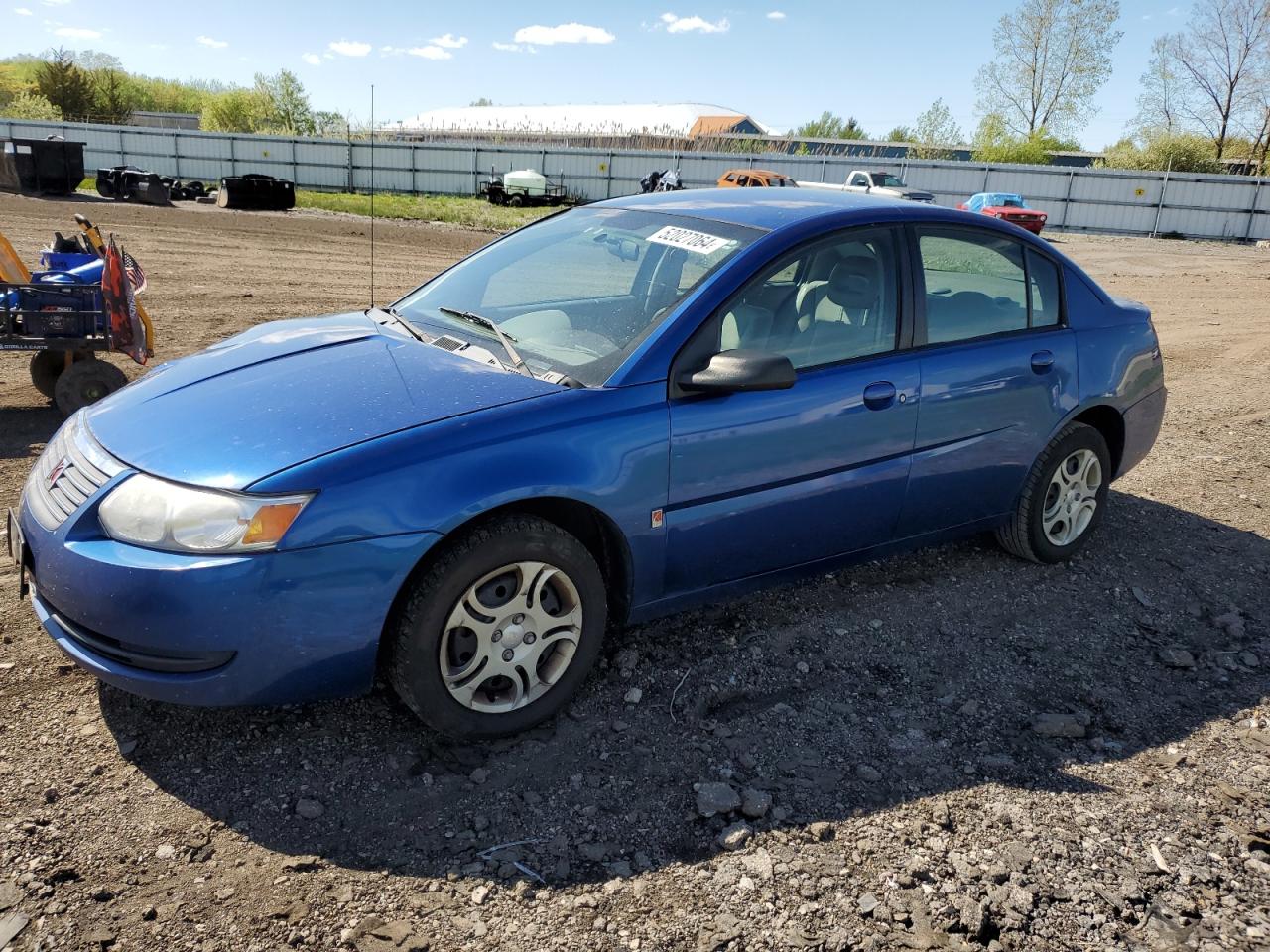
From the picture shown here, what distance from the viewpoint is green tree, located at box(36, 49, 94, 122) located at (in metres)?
65.9

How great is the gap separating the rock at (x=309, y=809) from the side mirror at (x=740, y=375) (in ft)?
5.76

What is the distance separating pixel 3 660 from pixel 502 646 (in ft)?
6.20

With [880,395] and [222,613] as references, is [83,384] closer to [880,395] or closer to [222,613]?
[222,613]

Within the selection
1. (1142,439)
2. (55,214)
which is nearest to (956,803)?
(1142,439)

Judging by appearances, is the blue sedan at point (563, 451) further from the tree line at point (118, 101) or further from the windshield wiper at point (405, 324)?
the tree line at point (118, 101)

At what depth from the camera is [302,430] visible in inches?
116

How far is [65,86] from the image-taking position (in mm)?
66375

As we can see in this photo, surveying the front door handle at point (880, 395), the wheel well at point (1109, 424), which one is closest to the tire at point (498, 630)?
the front door handle at point (880, 395)

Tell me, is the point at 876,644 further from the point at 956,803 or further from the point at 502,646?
the point at 502,646

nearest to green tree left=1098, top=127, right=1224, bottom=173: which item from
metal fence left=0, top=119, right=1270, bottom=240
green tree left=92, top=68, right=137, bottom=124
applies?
metal fence left=0, top=119, right=1270, bottom=240

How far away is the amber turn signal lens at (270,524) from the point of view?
269cm

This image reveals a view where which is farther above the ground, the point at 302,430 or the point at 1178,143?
the point at 1178,143

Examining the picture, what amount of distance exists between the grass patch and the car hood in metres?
22.3

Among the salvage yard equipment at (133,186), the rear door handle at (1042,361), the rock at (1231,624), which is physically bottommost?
the rock at (1231,624)
